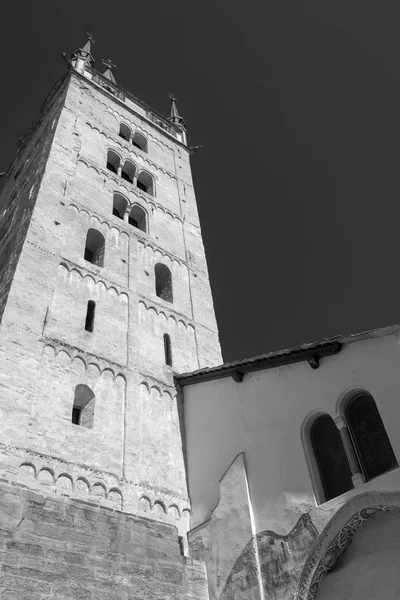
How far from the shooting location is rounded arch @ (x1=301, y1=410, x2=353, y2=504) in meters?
10.3

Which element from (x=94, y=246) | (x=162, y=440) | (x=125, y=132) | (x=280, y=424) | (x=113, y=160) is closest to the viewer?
(x=280, y=424)

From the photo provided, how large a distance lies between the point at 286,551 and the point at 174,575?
2088mm

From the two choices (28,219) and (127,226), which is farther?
(127,226)

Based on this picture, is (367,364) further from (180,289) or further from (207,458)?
(180,289)

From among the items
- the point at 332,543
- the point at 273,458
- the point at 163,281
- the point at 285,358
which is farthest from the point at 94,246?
the point at 332,543

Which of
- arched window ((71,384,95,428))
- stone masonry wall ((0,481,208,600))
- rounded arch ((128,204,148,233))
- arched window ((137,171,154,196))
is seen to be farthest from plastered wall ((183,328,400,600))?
arched window ((137,171,154,196))

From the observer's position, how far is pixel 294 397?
1181cm

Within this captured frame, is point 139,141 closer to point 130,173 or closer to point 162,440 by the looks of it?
point 130,173

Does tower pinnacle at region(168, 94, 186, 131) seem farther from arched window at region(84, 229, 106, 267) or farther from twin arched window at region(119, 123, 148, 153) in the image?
arched window at region(84, 229, 106, 267)

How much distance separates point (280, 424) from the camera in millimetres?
11680

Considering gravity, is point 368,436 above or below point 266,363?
below

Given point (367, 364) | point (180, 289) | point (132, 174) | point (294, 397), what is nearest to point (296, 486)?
point (294, 397)

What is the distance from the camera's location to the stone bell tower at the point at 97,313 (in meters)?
11.4

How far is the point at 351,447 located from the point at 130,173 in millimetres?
15801
